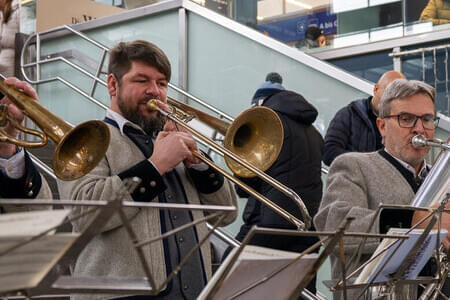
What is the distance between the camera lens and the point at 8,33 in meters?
6.29

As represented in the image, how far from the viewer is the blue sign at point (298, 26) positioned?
26.5ft

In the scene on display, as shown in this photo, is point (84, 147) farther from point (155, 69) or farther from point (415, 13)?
point (415, 13)

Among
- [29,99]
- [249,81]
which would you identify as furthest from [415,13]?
[29,99]

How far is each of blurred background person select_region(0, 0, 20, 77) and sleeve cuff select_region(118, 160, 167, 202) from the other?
3753mm

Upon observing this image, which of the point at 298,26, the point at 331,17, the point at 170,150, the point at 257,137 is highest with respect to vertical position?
the point at 170,150

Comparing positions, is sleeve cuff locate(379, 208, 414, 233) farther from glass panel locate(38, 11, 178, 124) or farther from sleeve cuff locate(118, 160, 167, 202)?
glass panel locate(38, 11, 178, 124)

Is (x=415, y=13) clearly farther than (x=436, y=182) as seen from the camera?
Yes

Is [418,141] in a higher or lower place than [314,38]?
higher

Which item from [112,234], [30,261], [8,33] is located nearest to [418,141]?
[112,234]

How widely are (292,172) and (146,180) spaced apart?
1689 mm

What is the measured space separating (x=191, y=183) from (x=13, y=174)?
682 millimetres

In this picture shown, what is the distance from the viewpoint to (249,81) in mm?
5961

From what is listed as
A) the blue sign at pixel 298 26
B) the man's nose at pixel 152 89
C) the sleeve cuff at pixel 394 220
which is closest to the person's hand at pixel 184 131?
the man's nose at pixel 152 89

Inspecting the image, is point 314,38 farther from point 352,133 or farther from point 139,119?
point 139,119
